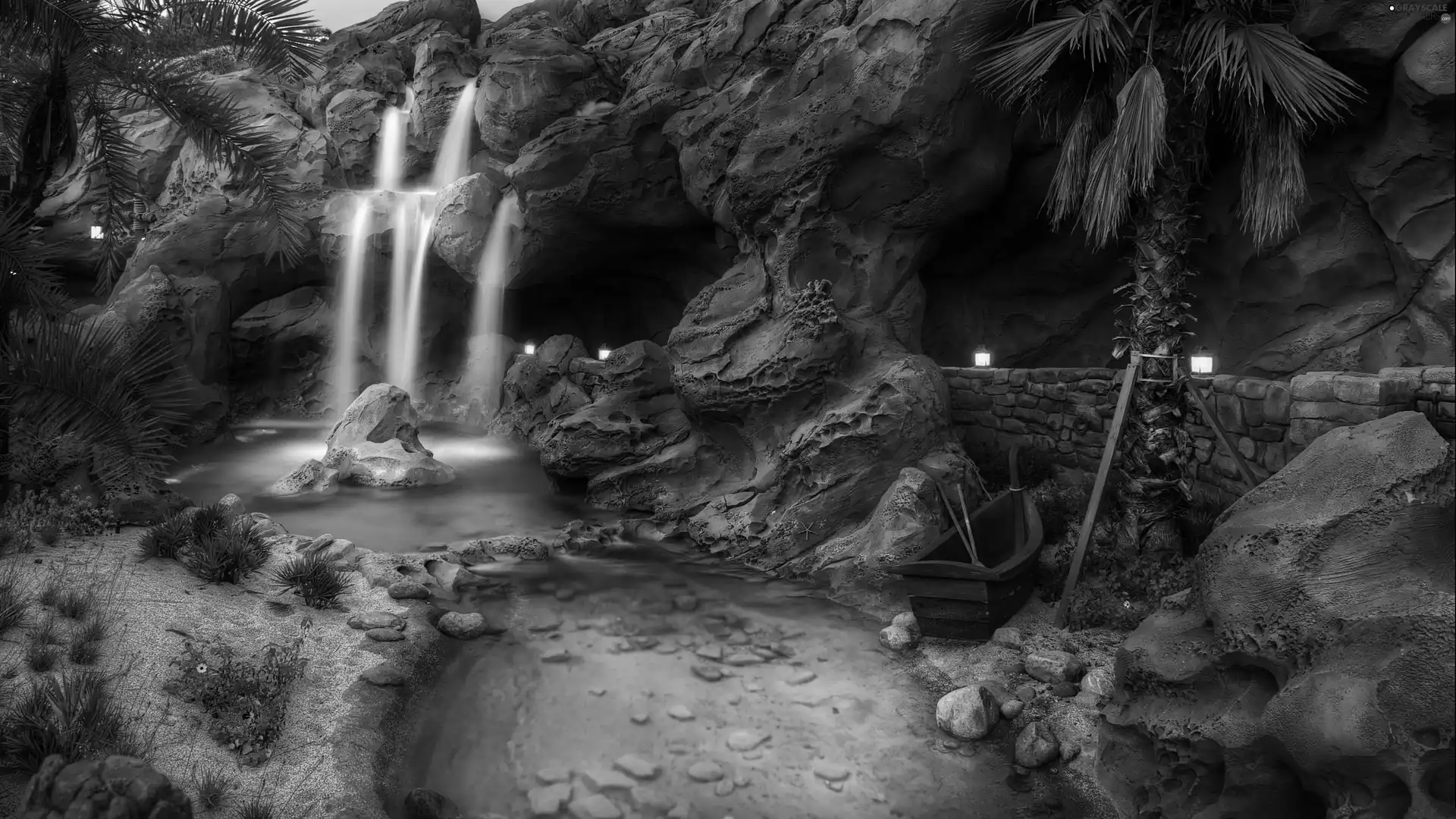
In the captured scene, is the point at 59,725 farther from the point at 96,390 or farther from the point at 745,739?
the point at 745,739

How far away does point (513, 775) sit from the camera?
17.4 feet

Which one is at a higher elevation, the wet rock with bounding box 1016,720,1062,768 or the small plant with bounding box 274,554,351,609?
the small plant with bounding box 274,554,351,609

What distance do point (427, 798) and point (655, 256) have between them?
51.4ft

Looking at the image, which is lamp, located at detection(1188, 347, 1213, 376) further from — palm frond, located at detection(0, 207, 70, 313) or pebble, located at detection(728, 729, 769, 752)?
palm frond, located at detection(0, 207, 70, 313)

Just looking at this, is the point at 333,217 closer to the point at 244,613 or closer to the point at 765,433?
the point at 765,433

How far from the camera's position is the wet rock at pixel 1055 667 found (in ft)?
20.4

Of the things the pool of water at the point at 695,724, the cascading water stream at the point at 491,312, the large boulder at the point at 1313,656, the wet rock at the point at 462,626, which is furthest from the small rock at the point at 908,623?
the cascading water stream at the point at 491,312

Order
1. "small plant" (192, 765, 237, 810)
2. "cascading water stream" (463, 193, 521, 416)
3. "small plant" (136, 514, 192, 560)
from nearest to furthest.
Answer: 1. "small plant" (192, 765, 237, 810)
2. "small plant" (136, 514, 192, 560)
3. "cascading water stream" (463, 193, 521, 416)

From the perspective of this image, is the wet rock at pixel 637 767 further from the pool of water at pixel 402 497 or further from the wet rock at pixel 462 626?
the pool of water at pixel 402 497

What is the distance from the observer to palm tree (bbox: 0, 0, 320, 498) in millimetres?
4484

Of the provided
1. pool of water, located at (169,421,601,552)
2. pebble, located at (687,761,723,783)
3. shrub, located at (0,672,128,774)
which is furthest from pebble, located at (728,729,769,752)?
pool of water, located at (169,421,601,552)

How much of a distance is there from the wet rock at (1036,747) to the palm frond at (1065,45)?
607 cm

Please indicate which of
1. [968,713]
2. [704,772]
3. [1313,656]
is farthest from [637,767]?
[1313,656]

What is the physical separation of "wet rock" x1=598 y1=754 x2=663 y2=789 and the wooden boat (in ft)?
9.02
